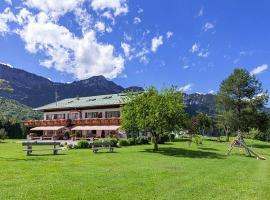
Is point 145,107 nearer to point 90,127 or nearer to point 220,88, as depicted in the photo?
point 90,127

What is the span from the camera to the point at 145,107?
40594 mm

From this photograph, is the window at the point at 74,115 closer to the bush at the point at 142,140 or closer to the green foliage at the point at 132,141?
the bush at the point at 142,140

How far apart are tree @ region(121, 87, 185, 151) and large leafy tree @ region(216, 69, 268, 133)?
1403 inches

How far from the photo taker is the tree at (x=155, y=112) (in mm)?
39388

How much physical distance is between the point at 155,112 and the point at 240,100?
133ft

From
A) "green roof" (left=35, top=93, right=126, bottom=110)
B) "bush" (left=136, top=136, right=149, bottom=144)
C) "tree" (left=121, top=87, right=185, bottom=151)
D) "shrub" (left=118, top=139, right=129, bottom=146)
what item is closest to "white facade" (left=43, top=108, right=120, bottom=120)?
"green roof" (left=35, top=93, right=126, bottom=110)

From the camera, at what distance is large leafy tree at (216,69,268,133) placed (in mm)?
73875

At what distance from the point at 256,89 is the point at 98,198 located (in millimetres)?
66323

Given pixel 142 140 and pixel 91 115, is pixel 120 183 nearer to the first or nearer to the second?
pixel 142 140

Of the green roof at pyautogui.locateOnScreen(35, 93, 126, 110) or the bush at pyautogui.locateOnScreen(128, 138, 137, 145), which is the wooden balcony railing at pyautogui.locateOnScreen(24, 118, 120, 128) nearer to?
the green roof at pyautogui.locateOnScreen(35, 93, 126, 110)

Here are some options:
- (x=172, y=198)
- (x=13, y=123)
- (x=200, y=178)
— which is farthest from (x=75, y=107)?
(x=172, y=198)

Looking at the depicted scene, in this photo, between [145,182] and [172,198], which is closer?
[172,198]

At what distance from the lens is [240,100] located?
75.6 metres

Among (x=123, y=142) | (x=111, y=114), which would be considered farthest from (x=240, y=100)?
(x=123, y=142)
